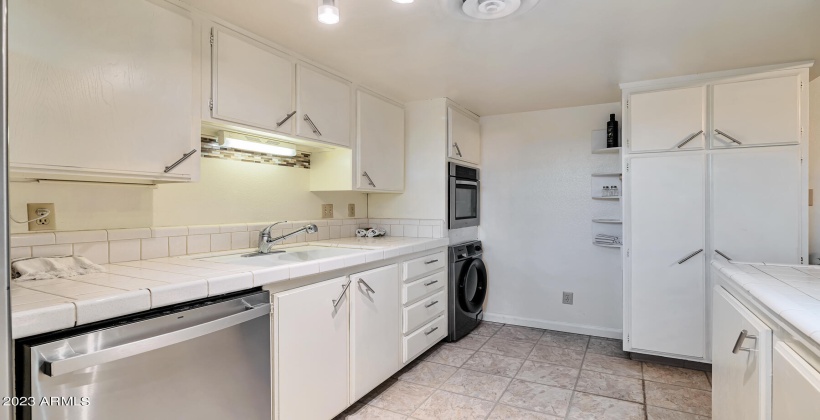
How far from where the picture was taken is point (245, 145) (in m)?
2.17

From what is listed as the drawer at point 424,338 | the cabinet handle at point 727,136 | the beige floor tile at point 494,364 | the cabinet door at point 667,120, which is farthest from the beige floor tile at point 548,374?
the cabinet handle at point 727,136

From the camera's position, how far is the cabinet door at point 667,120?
261 centimetres

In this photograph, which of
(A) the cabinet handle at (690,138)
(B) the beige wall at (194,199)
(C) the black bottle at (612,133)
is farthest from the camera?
(C) the black bottle at (612,133)

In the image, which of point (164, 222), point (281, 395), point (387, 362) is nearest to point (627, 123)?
point (387, 362)

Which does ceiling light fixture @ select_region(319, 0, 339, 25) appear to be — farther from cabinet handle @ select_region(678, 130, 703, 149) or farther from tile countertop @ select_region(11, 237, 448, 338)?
cabinet handle @ select_region(678, 130, 703, 149)

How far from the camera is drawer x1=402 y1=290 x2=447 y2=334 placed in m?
2.65

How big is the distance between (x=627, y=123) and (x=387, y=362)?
2.34 metres

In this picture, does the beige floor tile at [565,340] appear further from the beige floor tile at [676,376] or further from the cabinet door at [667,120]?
the cabinet door at [667,120]

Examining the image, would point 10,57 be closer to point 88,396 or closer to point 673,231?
point 88,396

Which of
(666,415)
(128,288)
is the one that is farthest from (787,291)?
(128,288)

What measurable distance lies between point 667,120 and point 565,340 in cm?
190

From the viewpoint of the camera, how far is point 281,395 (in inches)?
66.2

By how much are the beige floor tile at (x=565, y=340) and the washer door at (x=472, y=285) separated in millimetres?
639

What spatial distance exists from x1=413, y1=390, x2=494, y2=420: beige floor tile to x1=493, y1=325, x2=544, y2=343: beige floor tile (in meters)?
1.19
